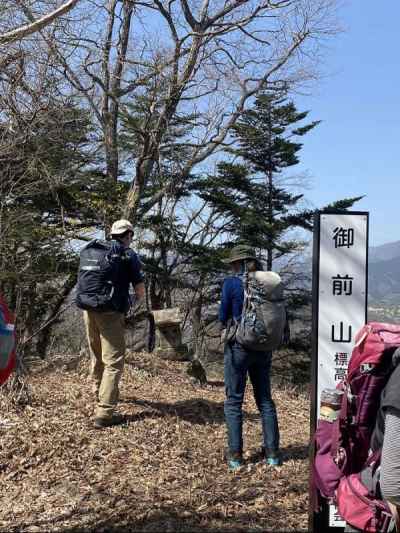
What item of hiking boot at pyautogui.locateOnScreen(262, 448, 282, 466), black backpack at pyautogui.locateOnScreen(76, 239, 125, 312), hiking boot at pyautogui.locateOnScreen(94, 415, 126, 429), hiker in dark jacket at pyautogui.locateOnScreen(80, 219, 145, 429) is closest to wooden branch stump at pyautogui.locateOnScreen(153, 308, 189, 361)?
hiking boot at pyautogui.locateOnScreen(94, 415, 126, 429)

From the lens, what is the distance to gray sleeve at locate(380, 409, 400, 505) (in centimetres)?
202

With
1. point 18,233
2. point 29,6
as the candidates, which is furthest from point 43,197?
point 29,6

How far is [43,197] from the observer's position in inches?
532

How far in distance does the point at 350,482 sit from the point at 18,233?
8143 millimetres

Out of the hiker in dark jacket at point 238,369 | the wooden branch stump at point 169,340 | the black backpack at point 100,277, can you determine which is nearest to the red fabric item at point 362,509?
the hiker in dark jacket at point 238,369

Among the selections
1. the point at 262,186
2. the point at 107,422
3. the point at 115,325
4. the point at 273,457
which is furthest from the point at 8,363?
the point at 262,186

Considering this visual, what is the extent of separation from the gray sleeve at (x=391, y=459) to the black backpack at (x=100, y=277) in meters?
3.32

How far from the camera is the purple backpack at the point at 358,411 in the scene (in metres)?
2.23

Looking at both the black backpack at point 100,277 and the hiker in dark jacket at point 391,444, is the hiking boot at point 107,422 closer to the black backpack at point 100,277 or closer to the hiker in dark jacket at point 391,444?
the black backpack at point 100,277

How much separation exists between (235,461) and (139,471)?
0.77 meters

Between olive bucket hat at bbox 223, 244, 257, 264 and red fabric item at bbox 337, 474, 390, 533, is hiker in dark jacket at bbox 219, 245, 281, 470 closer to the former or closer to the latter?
olive bucket hat at bbox 223, 244, 257, 264

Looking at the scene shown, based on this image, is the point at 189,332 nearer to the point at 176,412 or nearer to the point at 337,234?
the point at 176,412

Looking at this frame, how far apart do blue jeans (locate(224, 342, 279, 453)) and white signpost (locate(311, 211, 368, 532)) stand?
3.74 ft

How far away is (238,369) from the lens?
178 inches
